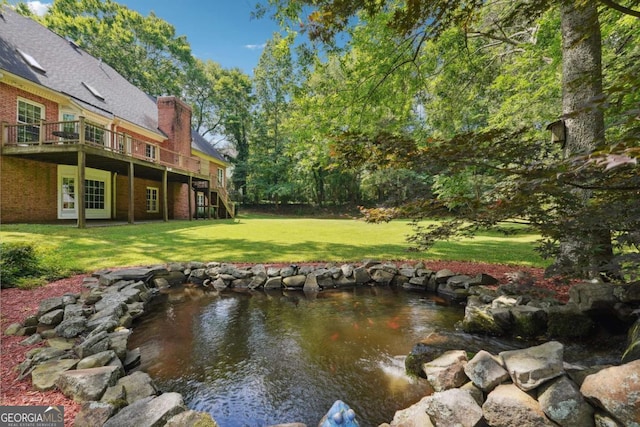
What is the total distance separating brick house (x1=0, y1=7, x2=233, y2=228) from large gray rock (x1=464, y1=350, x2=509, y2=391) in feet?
39.1

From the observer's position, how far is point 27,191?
11.1 metres

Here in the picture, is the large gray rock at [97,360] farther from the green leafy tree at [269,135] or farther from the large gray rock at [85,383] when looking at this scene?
the green leafy tree at [269,135]

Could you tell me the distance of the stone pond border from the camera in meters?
1.87

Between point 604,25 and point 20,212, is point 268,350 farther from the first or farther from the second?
point 20,212

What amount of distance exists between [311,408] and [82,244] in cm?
792

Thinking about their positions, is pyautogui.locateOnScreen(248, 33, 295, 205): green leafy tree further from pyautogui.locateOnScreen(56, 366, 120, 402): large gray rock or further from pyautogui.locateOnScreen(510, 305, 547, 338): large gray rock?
pyautogui.locateOnScreen(56, 366, 120, 402): large gray rock

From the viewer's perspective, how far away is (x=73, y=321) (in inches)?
131

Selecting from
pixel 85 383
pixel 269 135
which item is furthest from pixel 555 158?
pixel 269 135

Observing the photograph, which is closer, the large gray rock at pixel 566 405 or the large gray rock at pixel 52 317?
the large gray rock at pixel 566 405

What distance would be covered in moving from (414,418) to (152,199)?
753 inches

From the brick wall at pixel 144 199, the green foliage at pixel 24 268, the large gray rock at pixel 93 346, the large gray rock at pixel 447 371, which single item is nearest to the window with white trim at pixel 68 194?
the brick wall at pixel 144 199

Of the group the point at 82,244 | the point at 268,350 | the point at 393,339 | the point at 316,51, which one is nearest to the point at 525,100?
the point at 316,51

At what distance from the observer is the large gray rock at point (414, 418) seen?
201cm

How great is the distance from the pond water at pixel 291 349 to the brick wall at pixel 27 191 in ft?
32.3
